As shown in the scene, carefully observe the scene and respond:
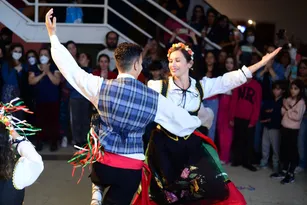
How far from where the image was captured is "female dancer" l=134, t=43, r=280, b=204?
13.2 ft

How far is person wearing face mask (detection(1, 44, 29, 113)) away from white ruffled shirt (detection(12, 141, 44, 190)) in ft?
11.6

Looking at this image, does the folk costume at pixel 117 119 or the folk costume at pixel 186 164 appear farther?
the folk costume at pixel 186 164

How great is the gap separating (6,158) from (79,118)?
3938 millimetres

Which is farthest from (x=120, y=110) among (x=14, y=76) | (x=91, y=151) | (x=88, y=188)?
(x=14, y=76)

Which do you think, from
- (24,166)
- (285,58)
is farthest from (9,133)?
(285,58)

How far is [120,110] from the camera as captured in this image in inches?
133

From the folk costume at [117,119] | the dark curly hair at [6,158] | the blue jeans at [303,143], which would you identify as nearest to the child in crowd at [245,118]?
the blue jeans at [303,143]

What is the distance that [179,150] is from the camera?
409 centimetres

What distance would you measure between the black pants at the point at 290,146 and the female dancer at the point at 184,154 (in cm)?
200

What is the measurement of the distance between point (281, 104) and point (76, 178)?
2.69 meters

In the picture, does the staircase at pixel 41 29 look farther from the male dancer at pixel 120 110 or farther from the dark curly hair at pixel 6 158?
the dark curly hair at pixel 6 158

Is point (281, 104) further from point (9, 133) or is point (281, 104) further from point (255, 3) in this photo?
point (255, 3)

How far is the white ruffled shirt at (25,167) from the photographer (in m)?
2.95

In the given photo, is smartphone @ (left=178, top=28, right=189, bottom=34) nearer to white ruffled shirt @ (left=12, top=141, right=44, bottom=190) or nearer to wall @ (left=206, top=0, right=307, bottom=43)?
wall @ (left=206, top=0, right=307, bottom=43)
